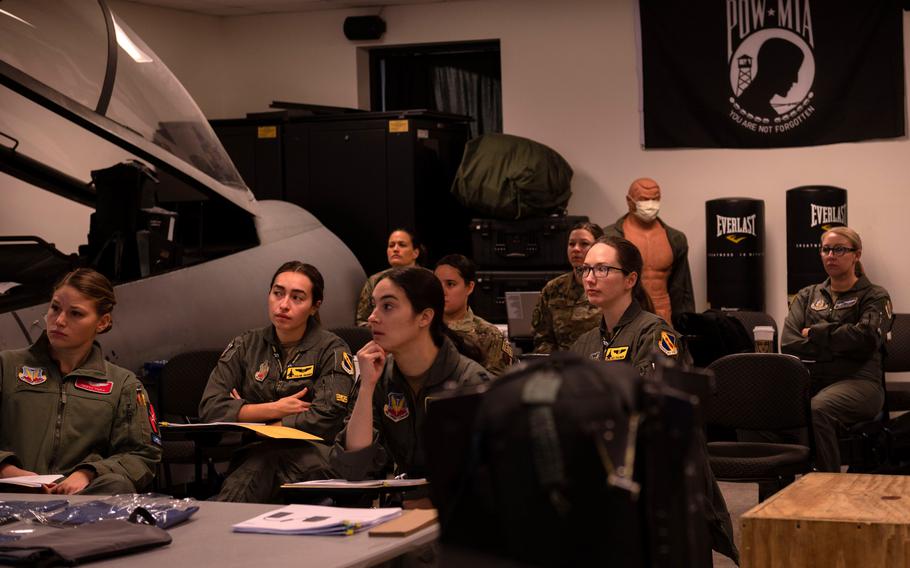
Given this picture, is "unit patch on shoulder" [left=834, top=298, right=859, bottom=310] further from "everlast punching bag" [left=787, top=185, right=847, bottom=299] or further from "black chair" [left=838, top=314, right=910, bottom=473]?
"everlast punching bag" [left=787, top=185, right=847, bottom=299]

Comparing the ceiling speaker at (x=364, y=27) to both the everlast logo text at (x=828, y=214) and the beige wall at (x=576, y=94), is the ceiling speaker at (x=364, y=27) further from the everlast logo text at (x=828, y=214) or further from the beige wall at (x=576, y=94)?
the everlast logo text at (x=828, y=214)

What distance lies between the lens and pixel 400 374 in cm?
378

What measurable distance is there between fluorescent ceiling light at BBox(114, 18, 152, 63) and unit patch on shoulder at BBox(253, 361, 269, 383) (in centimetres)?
186

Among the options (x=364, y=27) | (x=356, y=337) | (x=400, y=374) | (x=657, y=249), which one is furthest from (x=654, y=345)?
(x=364, y=27)

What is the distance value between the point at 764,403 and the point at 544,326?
5.14 feet

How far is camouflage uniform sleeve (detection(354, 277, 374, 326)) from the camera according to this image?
24.1ft

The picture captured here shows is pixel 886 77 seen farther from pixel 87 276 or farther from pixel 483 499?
pixel 483 499

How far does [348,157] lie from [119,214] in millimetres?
3347

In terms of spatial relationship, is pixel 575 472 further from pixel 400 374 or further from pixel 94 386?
pixel 94 386

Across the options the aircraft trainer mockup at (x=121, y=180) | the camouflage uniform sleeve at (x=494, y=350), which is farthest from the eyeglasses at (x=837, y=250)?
the aircraft trainer mockup at (x=121, y=180)

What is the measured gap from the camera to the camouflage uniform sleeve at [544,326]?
6484 millimetres

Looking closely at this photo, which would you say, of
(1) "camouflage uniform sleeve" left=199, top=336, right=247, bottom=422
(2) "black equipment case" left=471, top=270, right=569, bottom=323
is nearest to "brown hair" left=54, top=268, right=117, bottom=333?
(1) "camouflage uniform sleeve" left=199, top=336, right=247, bottom=422

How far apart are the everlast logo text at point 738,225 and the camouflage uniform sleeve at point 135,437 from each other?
216 inches

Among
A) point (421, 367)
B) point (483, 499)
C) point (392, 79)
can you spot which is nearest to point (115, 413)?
point (421, 367)
